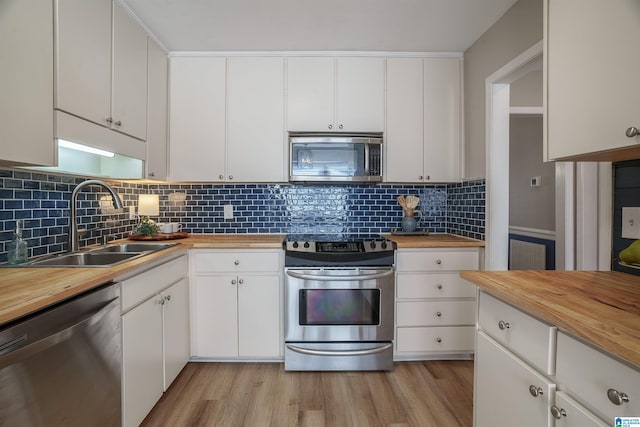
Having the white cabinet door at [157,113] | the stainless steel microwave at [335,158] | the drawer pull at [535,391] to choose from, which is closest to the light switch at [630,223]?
the drawer pull at [535,391]

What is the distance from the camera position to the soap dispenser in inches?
62.6

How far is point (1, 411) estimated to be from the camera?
3.06 feet

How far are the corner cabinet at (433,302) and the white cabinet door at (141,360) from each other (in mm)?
1584

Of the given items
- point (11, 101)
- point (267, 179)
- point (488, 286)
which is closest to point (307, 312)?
point (267, 179)

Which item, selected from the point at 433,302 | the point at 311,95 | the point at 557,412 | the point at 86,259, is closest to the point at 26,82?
the point at 86,259

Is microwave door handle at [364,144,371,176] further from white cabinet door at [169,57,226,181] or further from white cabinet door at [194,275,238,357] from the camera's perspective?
white cabinet door at [194,275,238,357]

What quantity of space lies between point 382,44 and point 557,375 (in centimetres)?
242

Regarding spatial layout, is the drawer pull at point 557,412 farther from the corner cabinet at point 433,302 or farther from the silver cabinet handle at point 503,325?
the corner cabinet at point 433,302

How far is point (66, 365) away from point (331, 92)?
7.73 ft

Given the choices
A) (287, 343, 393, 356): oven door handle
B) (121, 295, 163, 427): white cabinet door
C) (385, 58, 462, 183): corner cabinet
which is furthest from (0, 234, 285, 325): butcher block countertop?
(385, 58, 462, 183): corner cabinet

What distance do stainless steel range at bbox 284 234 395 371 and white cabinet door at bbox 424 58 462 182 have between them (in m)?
0.94

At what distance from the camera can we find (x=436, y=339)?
98.0 inches

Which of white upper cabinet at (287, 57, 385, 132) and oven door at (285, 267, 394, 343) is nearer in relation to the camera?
oven door at (285, 267, 394, 343)

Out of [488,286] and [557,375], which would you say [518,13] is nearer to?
[488,286]
